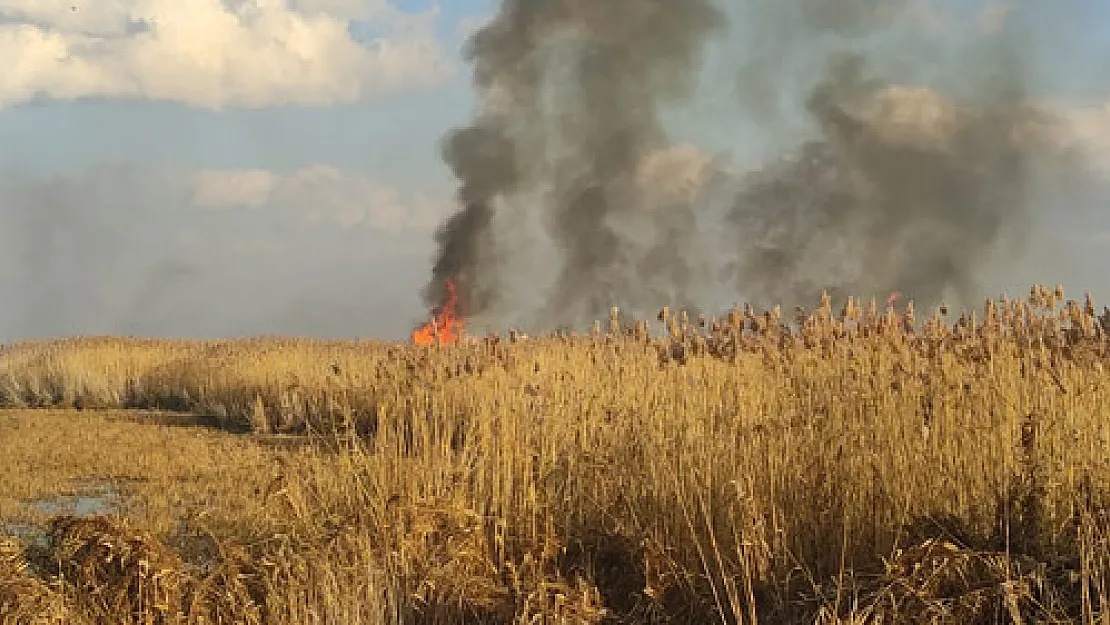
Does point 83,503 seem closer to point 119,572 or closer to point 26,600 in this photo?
point 119,572

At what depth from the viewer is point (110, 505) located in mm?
8180

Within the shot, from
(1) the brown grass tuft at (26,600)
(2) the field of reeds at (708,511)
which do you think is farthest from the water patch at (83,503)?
(1) the brown grass tuft at (26,600)

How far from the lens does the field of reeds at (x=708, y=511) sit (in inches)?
177

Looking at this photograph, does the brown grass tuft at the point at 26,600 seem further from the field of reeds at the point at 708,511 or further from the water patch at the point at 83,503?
the water patch at the point at 83,503

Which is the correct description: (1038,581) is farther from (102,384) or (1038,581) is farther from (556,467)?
(102,384)

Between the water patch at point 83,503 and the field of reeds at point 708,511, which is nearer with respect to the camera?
the field of reeds at point 708,511

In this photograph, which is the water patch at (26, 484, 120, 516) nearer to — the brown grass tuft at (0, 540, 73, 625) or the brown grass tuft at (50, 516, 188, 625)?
the brown grass tuft at (50, 516, 188, 625)

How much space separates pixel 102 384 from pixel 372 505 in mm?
14041

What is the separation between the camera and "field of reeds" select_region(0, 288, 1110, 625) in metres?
4.49

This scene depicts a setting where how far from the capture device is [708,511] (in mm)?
5137

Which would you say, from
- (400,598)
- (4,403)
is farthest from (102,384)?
(400,598)

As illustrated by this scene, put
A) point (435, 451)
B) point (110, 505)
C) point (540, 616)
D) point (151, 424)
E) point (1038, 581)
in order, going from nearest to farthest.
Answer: point (1038, 581) → point (540, 616) → point (435, 451) → point (110, 505) → point (151, 424)

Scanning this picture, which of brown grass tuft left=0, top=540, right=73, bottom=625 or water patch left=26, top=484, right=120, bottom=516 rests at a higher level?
→ water patch left=26, top=484, right=120, bottom=516

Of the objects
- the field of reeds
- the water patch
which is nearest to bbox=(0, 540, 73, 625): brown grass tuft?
the field of reeds
